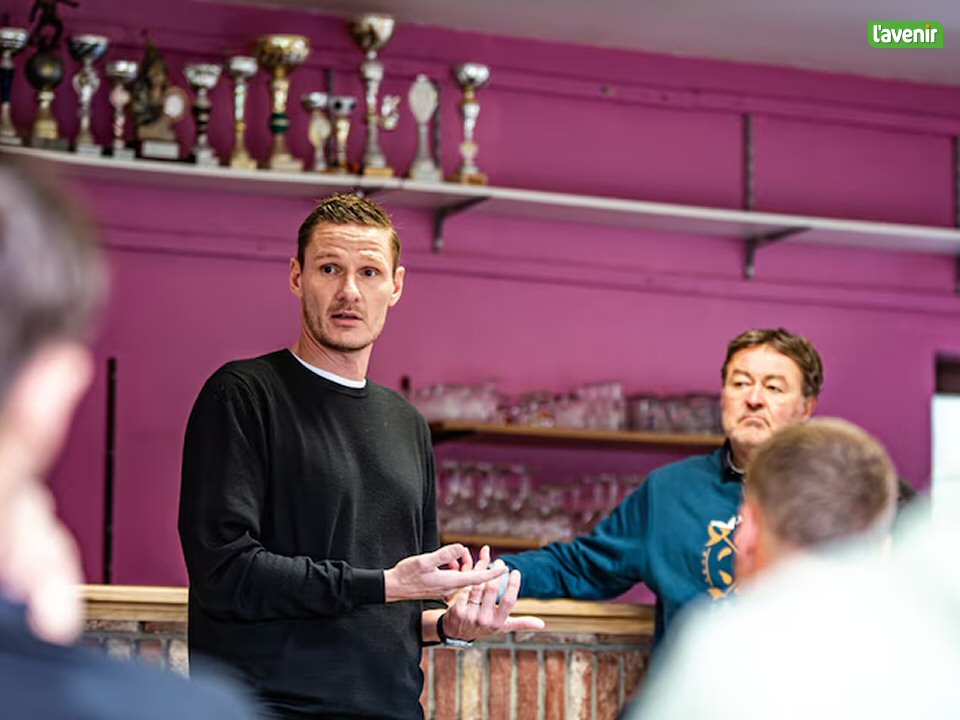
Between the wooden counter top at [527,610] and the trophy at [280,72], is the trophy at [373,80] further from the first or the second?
the wooden counter top at [527,610]

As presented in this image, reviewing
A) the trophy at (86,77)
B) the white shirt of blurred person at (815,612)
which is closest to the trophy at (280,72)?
the trophy at (86,77)

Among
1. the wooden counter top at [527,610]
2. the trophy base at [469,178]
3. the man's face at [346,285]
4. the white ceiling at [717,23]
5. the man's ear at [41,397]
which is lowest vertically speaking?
the wooden counter top at [527,610]

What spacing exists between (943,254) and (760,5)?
A: 154cm

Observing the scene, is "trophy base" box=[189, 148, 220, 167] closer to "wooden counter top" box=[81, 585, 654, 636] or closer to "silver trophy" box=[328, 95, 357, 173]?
"silver trophy" box=[328, 95, 357, 173]

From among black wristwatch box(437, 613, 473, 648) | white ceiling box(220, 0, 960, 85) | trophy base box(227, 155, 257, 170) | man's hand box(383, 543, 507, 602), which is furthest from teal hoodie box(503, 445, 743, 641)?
white ceiling box(220, 0, 960, 85)

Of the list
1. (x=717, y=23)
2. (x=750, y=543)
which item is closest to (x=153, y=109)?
(x=717, y=23)

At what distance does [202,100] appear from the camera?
218 inches

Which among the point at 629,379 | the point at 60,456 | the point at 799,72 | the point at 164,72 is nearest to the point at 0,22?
the point at 164,72

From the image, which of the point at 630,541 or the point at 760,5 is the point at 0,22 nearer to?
the point at 760,5

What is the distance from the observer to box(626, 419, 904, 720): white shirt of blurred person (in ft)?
5.48

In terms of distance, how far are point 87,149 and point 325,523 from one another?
2.95m

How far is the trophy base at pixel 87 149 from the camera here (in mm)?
5332

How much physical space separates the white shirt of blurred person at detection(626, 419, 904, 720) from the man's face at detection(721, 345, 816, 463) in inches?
62.3

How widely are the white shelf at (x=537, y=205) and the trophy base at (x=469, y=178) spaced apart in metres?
0.05
